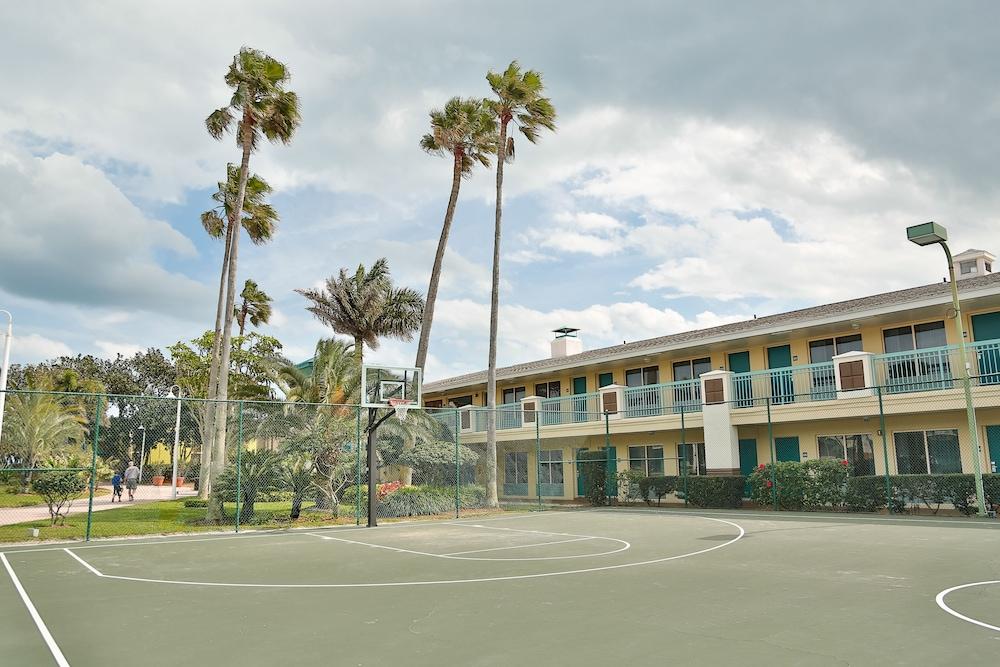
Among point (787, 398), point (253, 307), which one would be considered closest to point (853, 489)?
point (787, 398)

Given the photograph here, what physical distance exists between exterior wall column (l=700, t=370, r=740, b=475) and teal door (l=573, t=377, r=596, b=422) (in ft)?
17.2

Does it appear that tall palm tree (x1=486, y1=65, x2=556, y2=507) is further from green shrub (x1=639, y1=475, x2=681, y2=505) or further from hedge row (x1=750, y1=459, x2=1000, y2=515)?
hedge row (x1=750, y1=459, x2=1000, y2=515)

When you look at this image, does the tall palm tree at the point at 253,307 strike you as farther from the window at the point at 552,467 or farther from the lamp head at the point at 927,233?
the lamp head at the point at 927,233

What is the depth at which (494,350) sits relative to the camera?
2491 centimetres

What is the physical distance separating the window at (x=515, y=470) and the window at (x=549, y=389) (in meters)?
3.32

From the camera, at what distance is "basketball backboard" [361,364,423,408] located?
1884cm

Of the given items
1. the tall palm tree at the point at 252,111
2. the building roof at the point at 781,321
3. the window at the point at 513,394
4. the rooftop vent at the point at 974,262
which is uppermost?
the tall palm tree at the point at 252,111

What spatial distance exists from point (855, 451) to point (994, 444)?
3633mm

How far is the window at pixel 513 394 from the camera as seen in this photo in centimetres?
3566

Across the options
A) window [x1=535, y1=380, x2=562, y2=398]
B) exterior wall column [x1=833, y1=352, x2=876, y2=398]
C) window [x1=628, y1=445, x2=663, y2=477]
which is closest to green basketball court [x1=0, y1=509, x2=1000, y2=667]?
exterior wall column [x1=833, y1=352, x2=876, y2=398]

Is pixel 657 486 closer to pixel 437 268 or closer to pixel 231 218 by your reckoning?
pixel 437 268

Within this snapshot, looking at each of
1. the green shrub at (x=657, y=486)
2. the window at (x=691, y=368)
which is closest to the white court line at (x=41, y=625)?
the green shrub at (x=657, y=486)

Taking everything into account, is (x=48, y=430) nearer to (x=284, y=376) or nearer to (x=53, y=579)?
(x=284, y=376)

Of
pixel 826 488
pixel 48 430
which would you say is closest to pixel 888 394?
pixel 826 488
